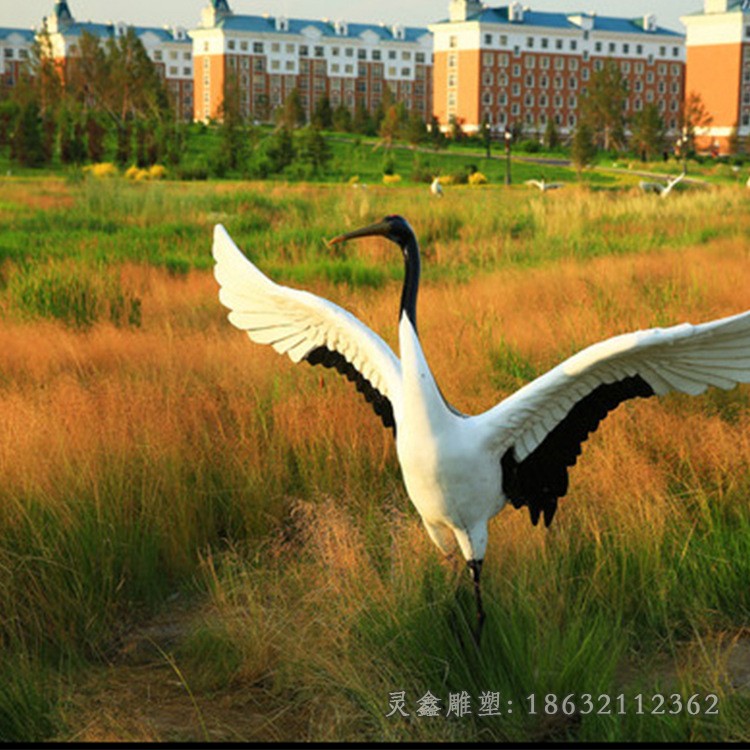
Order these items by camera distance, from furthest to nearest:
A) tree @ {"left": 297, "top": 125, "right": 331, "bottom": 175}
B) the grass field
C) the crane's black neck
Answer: tree @ {"left": 297, "top": 125, "right": 331, "bottom": 175} < the grass field < the crane's black neck

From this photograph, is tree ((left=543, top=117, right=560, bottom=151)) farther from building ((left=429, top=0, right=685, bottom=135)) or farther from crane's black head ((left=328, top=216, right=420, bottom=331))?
crane's black head ((left=328, top=216, right=420, bottom=331))

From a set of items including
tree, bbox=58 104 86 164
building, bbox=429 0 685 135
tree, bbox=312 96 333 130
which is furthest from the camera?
building, bbox=429 0 685 135

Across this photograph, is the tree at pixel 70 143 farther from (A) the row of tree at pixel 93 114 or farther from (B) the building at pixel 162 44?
(B) the building at pixel 162 44

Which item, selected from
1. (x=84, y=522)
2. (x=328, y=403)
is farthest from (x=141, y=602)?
(x=328, y=403)

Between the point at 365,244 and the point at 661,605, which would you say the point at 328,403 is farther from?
the point at 365,244

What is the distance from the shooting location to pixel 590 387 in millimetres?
2980

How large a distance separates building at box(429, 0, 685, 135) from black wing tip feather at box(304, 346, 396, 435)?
71.9 metres

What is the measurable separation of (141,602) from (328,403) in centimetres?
157

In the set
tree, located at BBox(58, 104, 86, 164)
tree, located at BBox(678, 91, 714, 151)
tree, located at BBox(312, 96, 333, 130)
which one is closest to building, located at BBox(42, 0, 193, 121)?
tree, located at BBox(312, 96, 333, 130)

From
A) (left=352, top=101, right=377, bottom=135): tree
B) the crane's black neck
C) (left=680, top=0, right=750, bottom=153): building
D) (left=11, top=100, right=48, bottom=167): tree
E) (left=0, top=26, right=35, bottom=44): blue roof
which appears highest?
(left=0, top=26, right=35, bottom=44): blue roof

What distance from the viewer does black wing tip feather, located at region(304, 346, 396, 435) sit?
3.41 meters

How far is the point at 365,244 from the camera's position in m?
12.4

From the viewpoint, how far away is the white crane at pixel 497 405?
2.82 metres

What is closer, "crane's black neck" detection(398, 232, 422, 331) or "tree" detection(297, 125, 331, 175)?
"crane's black neck" detection(398, 232, 422, 331)
